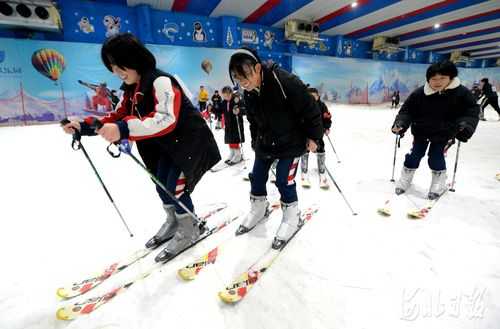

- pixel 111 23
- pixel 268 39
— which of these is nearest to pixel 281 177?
pixel 111 23

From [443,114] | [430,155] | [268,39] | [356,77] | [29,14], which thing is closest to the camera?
[443,114]

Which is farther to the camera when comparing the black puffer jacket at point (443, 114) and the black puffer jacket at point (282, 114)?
the black puffer jacket at point (443, 114)

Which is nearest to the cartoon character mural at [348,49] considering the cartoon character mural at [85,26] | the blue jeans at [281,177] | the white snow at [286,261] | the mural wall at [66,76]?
the mural wall at [66,76]

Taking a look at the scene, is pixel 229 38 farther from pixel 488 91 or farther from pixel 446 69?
pixel 446 69

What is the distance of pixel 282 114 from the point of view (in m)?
1.70

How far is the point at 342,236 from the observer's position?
6.67ft

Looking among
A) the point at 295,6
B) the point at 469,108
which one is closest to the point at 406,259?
the point at 469,108

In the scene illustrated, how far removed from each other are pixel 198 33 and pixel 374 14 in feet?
27.9

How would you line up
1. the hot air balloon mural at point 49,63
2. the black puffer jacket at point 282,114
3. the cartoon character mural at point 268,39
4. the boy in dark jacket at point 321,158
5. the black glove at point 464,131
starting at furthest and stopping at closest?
1. the cartoon character mural at point 268,39
2. the hot air balloon mural at point 49,63
3. the boy in dark jacket at point 321,158
4. the black glove at point 464,131
5. the black puffer jacket at point 282,114

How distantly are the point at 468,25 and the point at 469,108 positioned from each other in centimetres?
1634

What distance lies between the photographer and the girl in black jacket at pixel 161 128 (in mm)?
1281

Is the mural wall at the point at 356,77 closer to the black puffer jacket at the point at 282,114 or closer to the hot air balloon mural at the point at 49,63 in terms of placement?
the hot air balloon mural at the point at 49,63

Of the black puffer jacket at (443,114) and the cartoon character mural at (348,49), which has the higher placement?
the cartoon character mural at (348,49)

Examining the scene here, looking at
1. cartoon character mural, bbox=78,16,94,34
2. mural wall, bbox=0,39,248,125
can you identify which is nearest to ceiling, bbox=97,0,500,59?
cartoon character mural, bbox=78,16,94,34
